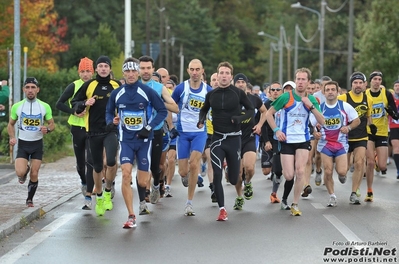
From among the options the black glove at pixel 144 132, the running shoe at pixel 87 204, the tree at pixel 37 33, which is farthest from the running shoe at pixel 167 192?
Result: the tree at pixel 37 33

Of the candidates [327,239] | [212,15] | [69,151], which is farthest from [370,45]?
[212,15]

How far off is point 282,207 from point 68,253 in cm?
495

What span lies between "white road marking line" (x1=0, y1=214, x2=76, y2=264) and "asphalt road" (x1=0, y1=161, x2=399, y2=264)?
10mm

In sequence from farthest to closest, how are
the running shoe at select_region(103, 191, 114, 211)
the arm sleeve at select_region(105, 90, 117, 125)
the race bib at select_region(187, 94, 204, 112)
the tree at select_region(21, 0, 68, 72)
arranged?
the tree at select_region(21, 0, 68, 72), the race bib at select_region(187, 94, 204, 112), the running shoe at select_region(103, 191, 114, 211), the arm sleeve at select_region(105, 90, 117, 125)

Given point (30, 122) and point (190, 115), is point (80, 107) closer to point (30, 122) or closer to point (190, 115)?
point (30, 122)

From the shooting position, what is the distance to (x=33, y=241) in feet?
37.2

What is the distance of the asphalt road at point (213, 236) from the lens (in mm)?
10070

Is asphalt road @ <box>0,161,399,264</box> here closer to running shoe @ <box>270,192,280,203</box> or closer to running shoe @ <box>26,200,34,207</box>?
running shoe @ <box>270,192,280,203</box>

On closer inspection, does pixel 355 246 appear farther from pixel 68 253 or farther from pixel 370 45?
pixel 370 45

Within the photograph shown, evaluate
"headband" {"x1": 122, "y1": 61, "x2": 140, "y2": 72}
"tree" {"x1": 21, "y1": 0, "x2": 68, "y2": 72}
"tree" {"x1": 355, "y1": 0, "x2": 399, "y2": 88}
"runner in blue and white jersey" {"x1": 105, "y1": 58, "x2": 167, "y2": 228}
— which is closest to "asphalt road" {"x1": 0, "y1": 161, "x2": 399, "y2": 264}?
"runner in blue and white jersey" {"x1": 105, "y1": 58, "x2": 167, "y2": 228}

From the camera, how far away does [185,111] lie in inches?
583

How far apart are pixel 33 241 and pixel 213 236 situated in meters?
2.02

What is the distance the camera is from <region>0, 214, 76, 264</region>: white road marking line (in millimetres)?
10148

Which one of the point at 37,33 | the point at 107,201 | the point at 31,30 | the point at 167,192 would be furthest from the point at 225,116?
the point at 37,33
